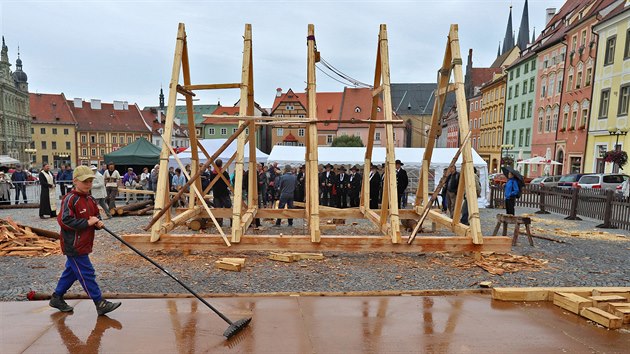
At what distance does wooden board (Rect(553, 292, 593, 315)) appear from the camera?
445 centimetres

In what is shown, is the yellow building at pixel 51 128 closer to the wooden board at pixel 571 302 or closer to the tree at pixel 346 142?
the tree at pixel 346 142

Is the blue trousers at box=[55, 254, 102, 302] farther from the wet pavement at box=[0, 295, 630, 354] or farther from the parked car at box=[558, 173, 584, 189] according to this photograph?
the parked car at box=[558, 173, 584, 189]

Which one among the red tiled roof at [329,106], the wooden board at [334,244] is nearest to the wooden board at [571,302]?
the wooden board at [334,244]

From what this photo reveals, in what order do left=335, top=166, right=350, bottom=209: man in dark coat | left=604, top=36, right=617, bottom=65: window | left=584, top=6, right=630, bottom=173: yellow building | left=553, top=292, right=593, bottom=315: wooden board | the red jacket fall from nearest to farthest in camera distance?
1. the red jacket
2. left=553, top=292, right=593, bottom=315: wooden board
3. left=335, top=166, right=350, bottom=209: man in dark coat
4. left=584, top=6, right=630, bottom=173: yellow building
5. left=604, top=36, right=617, bottom=65: window

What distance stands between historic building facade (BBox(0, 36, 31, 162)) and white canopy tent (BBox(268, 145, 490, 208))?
2340 inches

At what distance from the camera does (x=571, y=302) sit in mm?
4531

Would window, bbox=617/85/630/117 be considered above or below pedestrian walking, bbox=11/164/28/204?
above

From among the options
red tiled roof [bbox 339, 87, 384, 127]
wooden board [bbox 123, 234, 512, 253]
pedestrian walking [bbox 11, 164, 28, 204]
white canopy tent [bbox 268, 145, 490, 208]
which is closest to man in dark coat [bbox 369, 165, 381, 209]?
white canopy tent [bbox 268, 145, 490, 208]

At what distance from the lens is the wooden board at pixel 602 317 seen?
4.08m

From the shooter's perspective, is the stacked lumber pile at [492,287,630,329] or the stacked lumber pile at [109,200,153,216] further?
the stacked lumber pile at [109,200,153,216]

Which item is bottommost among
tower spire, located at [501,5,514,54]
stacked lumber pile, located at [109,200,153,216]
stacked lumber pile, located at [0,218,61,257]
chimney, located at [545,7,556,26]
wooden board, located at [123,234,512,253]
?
stacked lumber pile, located at [109,200,153,216]

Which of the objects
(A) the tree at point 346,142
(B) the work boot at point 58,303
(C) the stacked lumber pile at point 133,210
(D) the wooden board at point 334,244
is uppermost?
(A) the tree at point 346,142

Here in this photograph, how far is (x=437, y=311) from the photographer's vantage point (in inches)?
177

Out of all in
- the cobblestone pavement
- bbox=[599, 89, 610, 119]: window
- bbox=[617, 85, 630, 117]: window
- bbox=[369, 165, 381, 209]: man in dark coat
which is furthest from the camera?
bbox=[599, 89, 610, 119]: window
